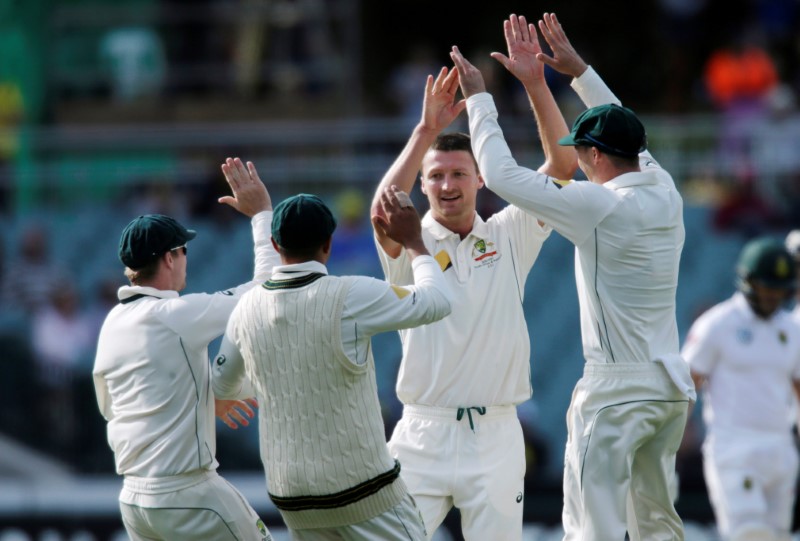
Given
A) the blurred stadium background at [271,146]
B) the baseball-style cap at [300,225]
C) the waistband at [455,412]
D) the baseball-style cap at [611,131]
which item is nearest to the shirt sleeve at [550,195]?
the baseball-style cap at [611,131]

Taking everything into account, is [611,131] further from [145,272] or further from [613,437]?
[145,272]

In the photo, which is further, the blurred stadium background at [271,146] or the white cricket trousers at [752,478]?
the blurred stadium background at [271,146]

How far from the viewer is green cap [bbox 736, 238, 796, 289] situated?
8391mm

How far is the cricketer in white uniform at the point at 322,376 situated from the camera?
16.8 ft

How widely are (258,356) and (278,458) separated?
0.40 m

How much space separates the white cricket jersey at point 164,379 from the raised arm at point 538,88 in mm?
1596

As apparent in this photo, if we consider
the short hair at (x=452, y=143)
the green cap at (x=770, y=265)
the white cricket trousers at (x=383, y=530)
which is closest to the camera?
the white cricket trousers at (x=383, y=530)

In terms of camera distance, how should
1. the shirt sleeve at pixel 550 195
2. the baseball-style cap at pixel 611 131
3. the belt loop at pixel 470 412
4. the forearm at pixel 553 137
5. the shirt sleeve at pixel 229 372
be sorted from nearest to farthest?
the shirt sleeve at pixel 229 372
the shirt sleeve at pixel 550 195
the baseball-style cap at pixel 611 131
the belt loop at pixel 470 412
the forearm at pixel 553 137

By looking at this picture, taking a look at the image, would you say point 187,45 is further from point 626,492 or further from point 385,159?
point 626,492

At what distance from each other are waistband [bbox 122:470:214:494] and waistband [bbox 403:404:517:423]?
101 centimetres

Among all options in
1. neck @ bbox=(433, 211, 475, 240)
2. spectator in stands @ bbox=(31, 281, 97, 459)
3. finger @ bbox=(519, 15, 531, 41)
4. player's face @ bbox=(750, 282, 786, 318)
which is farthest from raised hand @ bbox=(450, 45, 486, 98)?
spectator in stands @ bbox=(31, 281, 97, 459)

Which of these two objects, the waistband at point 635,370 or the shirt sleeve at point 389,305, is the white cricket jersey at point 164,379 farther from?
the waistband at point 635,370

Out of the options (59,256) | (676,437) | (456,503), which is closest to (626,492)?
(676,437)

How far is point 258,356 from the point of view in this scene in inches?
205
